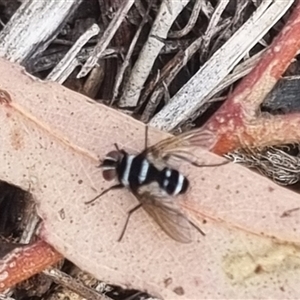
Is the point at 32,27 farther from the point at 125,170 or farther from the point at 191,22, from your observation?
the point at 125,170

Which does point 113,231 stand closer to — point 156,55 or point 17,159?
point 17,159

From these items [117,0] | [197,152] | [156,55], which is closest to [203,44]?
[156,55]

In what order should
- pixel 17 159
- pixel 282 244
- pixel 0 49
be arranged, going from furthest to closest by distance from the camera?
1. pixel 0 49
2. pixel 17 159
3. pixel 282 244

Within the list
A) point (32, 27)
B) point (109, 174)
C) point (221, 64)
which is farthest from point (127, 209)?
point (32, 27)

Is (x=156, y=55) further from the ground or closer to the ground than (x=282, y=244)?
further from the ground

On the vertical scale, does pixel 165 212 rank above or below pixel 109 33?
below

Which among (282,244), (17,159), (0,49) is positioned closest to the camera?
(282,244)

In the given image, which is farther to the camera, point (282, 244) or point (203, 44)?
point (203, 44)
